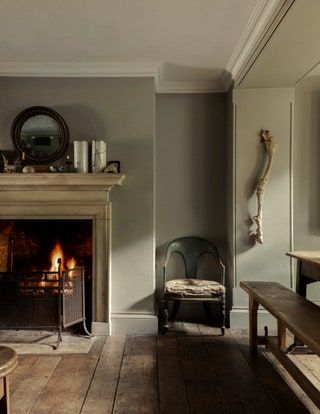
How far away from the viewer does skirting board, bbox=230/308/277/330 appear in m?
3.75

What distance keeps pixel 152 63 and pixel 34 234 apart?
200 cm

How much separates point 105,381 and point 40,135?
7.41ft

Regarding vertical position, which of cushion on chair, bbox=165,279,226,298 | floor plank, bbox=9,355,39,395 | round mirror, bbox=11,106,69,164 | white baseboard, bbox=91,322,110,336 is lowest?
floor plank, bbox=9,355,39,395

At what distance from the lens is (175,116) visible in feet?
13.4

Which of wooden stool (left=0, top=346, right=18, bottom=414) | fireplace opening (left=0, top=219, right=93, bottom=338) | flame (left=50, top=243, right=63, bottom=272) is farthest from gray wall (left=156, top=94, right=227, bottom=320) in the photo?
wooden stool (left=0, top=346, right=18, bottom=414)

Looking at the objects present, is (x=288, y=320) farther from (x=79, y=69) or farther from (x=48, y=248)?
(x=79, y=69)

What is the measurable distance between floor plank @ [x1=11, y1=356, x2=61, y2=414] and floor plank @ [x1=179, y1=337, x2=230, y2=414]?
3.12 feet

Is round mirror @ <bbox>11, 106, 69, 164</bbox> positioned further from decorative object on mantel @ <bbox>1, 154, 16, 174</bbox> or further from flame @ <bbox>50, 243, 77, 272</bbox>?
flame @ <bbox>50, 243, 77, 272</bbox>

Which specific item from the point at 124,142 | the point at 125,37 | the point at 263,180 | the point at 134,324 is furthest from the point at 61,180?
the point at 263,180

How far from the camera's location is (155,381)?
262cm

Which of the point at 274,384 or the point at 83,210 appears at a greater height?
the point at 83,210

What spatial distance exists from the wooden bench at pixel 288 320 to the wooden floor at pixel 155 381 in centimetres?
15

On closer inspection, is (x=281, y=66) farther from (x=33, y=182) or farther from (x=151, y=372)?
(x=151, y=372)

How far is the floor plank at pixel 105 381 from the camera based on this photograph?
2.27 metres
